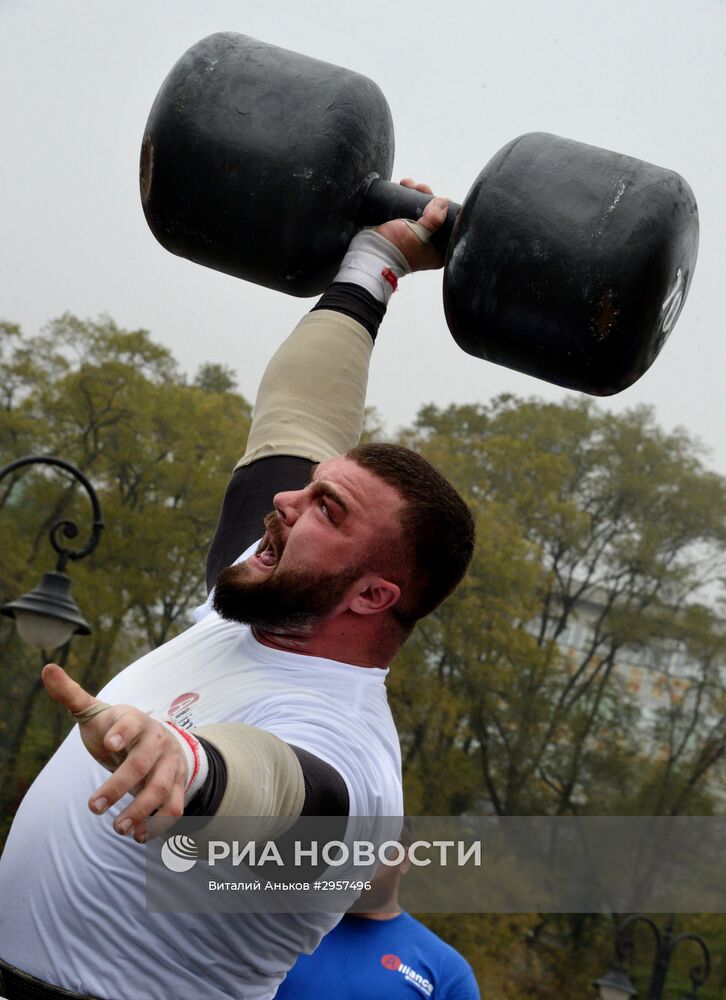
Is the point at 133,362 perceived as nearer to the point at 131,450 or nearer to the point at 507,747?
the point at 131,450

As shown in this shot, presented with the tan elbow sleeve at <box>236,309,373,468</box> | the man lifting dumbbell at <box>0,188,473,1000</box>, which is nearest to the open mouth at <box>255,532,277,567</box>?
the man lifting dumbbell at <box>0,188,473,1000</box>

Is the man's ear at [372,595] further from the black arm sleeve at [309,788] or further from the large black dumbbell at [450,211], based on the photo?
the large black dumbbell at [450,211]

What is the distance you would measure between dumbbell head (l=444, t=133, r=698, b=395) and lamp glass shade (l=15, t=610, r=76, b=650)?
6640 mm

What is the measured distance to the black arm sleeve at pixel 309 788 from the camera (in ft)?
5.06

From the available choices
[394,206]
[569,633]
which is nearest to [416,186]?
[394,206]

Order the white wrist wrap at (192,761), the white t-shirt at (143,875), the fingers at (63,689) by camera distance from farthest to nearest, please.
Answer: the white t-shirt at (143,875) → the white wrist wrap at (192,761) → the fingers at (63,689)

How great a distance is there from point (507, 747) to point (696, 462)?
6.36 metres

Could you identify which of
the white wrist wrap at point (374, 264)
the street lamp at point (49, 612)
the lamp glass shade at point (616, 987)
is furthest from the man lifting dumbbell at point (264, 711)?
the lamp glass shade at point (616, 987)

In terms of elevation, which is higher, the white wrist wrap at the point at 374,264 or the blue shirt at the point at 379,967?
the white wrist wrap at the point at 374,264

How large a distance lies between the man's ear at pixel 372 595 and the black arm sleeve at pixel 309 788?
39cm

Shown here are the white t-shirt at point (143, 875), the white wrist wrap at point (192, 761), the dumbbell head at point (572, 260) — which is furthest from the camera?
the dumbbell head at point (572, 260)

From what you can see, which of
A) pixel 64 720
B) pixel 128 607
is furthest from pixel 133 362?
pixel 64 720

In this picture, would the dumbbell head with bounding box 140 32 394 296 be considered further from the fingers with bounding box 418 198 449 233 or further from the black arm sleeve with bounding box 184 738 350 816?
the black arm sleeve with bounding box 184 738 350 816

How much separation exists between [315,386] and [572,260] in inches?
24.4
